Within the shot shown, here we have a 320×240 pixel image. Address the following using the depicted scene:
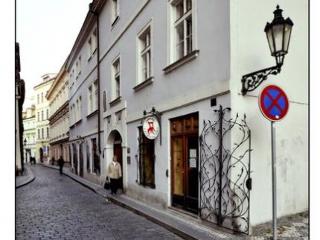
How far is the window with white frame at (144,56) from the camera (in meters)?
11.5

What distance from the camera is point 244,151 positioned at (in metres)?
6.88

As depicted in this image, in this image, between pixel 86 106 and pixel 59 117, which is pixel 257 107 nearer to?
pixel 86 106

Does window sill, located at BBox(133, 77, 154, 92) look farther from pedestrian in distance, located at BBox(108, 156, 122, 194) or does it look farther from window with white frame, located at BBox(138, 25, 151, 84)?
pedestrian in distance, located at BBox(108, 156, 122, 194)

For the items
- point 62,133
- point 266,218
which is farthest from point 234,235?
point 62,133

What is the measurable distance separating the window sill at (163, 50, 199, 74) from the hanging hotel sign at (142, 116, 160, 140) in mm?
1373

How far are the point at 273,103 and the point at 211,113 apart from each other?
210 cm

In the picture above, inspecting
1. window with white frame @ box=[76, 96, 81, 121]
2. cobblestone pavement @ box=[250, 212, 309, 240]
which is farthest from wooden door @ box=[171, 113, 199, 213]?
window with white frame @ box=[76, 96, 81, 121]

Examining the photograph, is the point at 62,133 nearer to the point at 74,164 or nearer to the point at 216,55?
the point at 74,164

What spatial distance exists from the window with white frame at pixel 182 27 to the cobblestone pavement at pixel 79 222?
13.9 feet

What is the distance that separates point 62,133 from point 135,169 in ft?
76.8

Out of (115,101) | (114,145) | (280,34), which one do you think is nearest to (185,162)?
(280,34)

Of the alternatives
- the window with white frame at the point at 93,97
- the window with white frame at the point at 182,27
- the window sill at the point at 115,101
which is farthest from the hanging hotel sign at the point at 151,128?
the window with white frame at the point at 93,97

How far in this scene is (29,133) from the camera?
1119 inches

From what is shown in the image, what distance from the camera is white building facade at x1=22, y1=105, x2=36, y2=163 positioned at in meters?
26.6
